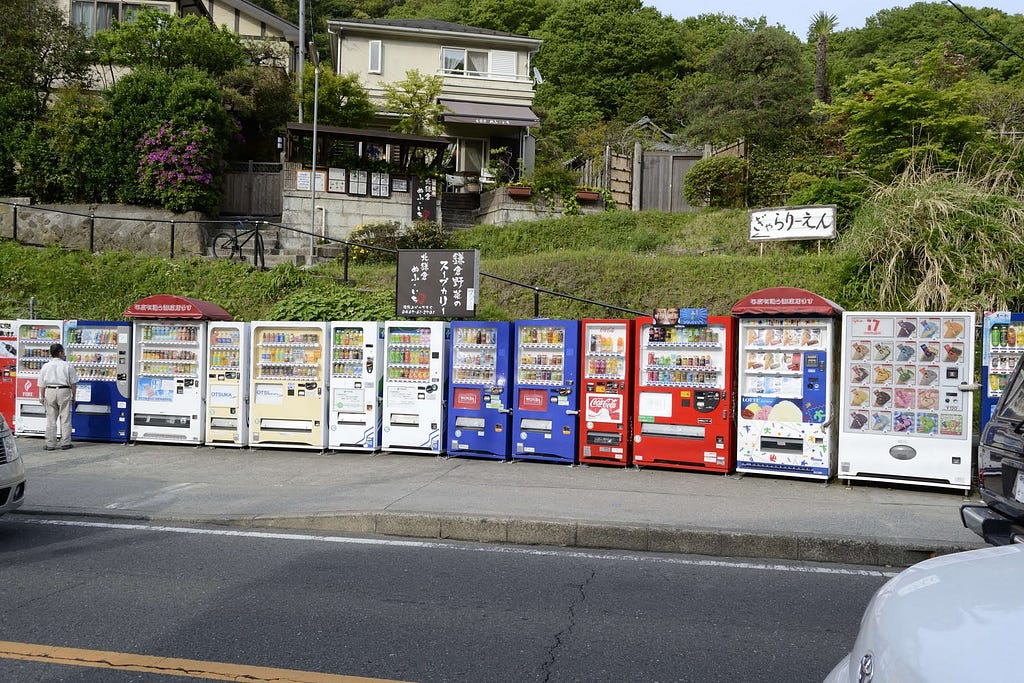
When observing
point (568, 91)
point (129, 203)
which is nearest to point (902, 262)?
point (129, 203)

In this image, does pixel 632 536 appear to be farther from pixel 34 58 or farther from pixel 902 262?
pixel 34 58

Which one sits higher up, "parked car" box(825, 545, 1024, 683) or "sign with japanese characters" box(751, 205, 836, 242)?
"sign with japanese characters" box(751, 205, 836, 242)

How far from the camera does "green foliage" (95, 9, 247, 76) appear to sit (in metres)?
28.0

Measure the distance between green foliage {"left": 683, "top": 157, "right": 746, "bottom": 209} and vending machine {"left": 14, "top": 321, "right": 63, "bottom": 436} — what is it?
16677mm

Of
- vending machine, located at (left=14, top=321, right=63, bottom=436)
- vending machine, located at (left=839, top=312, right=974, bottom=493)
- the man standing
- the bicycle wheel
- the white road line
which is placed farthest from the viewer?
the bicycle wheel

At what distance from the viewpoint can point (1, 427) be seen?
7602 mm

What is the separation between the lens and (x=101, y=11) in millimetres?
33406

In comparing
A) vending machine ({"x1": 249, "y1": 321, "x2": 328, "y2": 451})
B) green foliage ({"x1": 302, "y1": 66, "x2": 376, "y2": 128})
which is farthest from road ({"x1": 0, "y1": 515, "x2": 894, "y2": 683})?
green foliage ({"x1": 302, "y1": 66, "x2": 376, "y2": 128})

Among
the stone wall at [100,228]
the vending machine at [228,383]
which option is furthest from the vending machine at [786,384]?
the stone wall at [100,228]

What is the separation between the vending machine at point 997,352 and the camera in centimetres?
964

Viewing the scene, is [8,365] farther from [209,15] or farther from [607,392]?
[209,15]

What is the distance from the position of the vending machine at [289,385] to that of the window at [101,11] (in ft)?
86.6

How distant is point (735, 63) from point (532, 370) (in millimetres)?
32598

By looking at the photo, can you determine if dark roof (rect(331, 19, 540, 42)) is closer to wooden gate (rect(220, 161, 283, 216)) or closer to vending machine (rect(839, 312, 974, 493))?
wooden gate (rect(220, 161, 283, 216))
